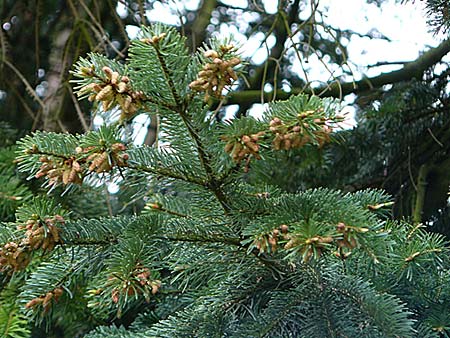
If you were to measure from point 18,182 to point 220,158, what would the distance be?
0.59m

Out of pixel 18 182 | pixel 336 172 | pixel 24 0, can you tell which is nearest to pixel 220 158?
pixel 18 182

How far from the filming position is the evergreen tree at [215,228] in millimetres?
428

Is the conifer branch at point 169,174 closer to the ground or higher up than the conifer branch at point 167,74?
closer to the ground

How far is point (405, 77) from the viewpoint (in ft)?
4.14

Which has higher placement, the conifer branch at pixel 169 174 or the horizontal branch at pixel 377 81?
the horizontal branch at pixel 377 81

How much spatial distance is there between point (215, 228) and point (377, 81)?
875 millimetres

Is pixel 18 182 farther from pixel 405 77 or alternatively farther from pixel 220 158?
pixel 405 77

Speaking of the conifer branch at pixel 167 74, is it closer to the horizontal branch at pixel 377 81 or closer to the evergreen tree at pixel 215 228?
the evergreen tree at pixel 215 228

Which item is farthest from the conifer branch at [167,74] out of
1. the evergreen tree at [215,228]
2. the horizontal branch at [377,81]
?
the horizontal branch at [377,81]

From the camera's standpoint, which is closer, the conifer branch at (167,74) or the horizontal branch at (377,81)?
Answer: the conifer branch at (167,74)

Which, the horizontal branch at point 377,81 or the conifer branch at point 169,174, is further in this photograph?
the horizontal branch at point 377,81

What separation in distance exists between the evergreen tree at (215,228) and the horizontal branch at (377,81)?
66cm

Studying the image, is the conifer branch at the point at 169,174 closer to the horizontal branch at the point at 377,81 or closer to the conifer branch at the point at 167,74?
the conifer branch at the point at 167,74

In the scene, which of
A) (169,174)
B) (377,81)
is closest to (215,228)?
(169,174)
